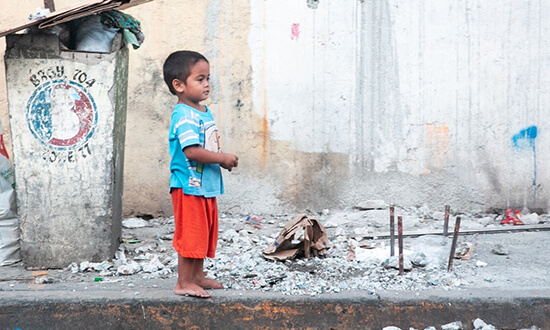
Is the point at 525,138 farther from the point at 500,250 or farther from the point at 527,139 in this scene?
the point at 500,250

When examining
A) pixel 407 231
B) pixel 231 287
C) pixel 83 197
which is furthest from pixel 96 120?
pixel 407 231

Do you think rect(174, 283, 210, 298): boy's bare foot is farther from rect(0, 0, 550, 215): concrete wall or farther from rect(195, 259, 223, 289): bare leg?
rect(0, 0, 550, 215): concrete wall

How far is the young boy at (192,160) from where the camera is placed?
11.1ft

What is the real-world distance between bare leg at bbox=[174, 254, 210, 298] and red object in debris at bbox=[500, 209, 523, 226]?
116 inches

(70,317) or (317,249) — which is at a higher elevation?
(317,249)

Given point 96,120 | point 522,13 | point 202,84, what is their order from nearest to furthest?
point 202,84
point 96,120
point 522,13

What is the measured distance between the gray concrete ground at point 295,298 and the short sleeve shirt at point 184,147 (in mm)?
592

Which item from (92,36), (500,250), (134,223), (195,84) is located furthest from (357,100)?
(195,84)

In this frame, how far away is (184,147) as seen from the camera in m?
3.34

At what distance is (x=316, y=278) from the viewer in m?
3.88

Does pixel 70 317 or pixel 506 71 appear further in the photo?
pixel 506 71

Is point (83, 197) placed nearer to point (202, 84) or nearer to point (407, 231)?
point (202, 84)

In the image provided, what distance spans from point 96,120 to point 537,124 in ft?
11.8

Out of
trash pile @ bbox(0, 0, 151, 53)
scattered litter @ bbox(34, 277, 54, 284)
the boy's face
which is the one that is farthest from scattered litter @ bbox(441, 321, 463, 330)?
trash pile @ bbox(0, 0, 151, 53)
